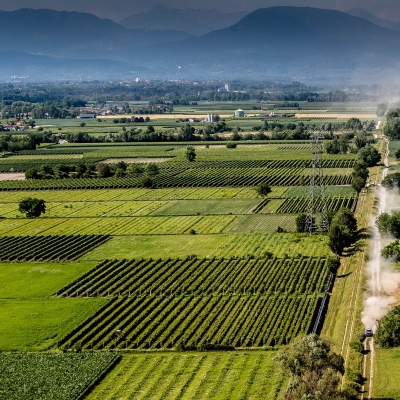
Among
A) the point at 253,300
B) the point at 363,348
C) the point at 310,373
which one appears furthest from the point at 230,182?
the point at 310,373

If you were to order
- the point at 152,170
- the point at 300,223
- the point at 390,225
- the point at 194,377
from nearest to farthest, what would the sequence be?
the point at 194,377, the point at 390,225, the point at 300,223, the point at 152,170

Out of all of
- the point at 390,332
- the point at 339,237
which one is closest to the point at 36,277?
the point at 339,237

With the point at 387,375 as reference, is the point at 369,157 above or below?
above

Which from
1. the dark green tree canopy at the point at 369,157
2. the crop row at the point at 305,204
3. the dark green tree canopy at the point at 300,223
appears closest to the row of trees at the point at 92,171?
the crop row at the point at 305,204

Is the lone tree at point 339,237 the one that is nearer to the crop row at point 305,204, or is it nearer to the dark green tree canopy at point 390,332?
the crop row at point 305,204

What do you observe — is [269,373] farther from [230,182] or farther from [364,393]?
[230,182]

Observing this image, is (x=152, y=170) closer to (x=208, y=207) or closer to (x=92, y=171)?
(x=92, y=171)
